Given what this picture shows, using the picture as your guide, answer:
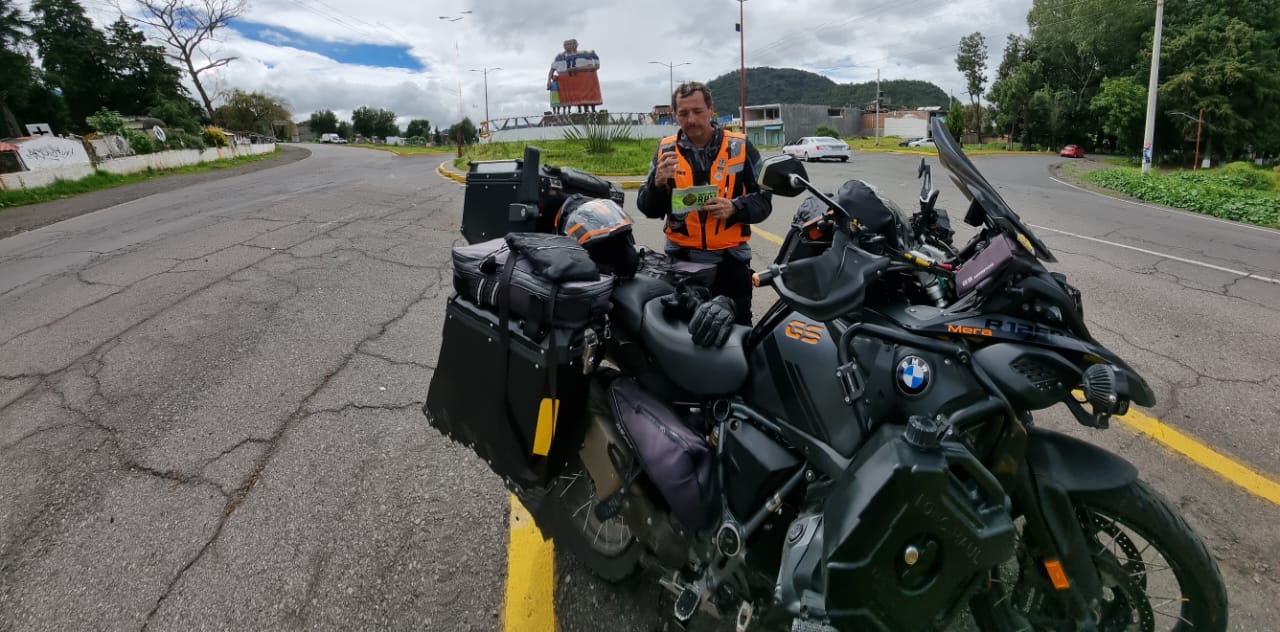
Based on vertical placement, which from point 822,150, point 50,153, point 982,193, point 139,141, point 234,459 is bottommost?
point 234,459

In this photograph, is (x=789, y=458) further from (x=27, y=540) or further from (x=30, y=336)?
(x=30, y=336)

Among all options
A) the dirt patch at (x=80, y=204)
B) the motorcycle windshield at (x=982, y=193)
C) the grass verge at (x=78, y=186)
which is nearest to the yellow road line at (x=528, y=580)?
the motorcycle windshield at (x=982, y=193)

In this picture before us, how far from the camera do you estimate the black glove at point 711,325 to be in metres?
2.04

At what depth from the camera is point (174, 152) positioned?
22.8 meters

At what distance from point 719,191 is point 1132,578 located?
2.39m

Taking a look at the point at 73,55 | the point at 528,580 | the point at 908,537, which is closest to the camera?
the point at 908,537

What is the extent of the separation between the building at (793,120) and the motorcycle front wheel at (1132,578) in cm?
5874

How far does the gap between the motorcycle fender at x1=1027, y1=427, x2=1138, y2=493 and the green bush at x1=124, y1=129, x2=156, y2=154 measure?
91.2 feet

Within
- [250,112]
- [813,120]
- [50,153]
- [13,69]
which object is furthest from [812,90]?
[50,153]

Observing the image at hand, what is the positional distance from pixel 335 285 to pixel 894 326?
19.2 ft

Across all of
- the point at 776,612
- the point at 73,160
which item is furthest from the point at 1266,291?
the point at 73,160

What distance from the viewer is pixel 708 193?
3.37m

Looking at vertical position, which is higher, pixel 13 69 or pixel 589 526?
pixel 13 69

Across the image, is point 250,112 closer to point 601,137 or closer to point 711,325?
point 601,137
